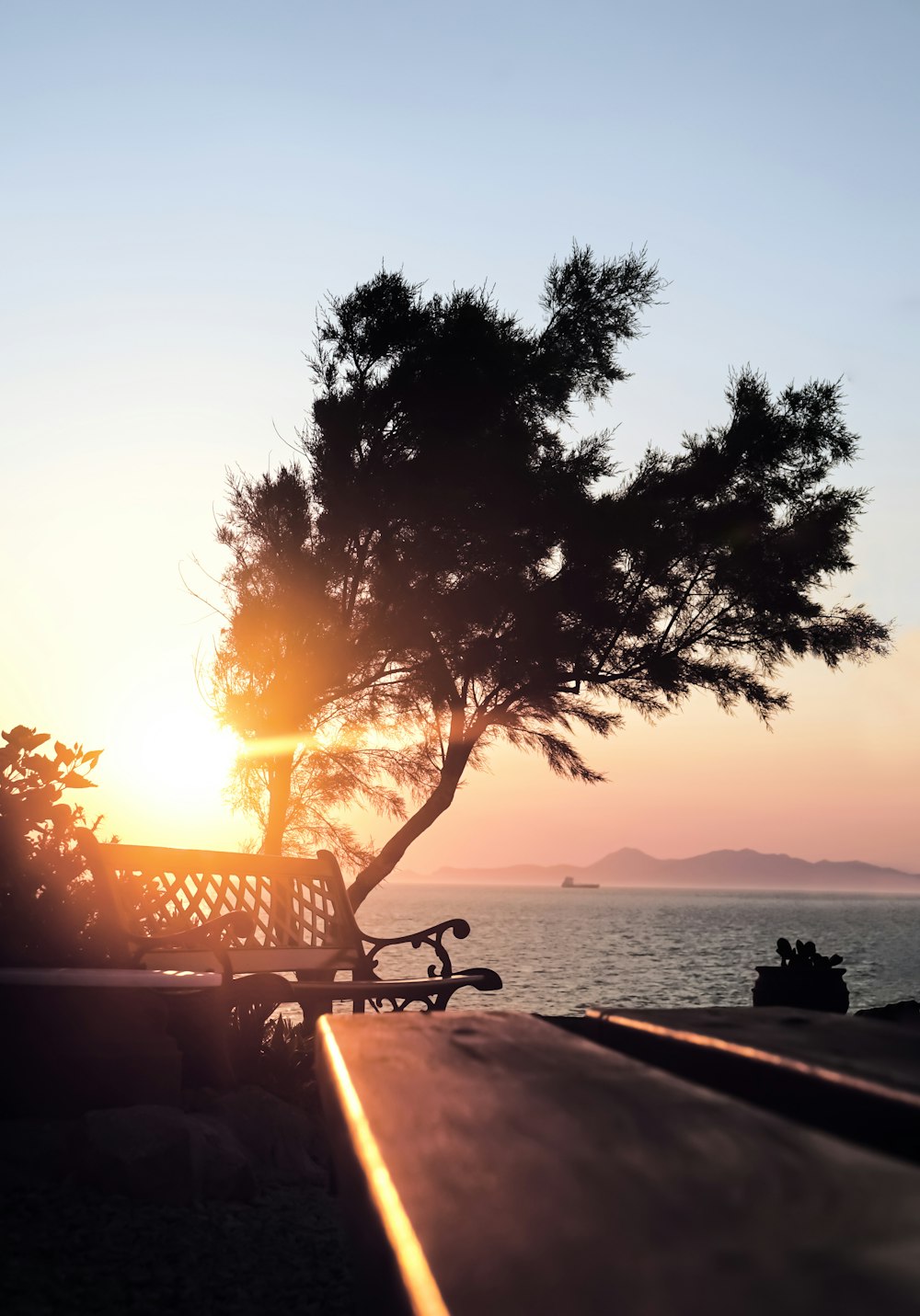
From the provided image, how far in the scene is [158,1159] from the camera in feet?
12.7

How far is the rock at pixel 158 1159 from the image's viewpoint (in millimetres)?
3805

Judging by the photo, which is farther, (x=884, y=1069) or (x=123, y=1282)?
(x=123, y=1282)

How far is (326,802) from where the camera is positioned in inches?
372

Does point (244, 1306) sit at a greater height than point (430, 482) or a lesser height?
lesser

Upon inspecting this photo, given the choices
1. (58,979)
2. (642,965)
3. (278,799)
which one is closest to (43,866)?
(58,979)

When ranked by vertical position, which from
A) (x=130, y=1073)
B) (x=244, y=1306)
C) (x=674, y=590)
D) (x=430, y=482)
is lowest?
(x=244, y=1306)

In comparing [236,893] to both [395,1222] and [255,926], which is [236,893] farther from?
[395,1222]

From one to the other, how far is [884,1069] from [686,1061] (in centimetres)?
27

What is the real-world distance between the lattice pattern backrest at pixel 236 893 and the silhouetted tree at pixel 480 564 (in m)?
2.08

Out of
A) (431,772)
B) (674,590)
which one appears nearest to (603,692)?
(674,590)

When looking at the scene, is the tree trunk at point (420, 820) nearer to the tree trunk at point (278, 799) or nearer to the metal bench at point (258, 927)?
the tree trunk at point (278, 799)

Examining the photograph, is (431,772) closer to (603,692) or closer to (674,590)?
(603,692)

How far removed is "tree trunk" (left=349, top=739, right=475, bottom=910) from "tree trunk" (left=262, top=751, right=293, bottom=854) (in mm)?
804

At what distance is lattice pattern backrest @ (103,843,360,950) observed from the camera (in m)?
5.95
